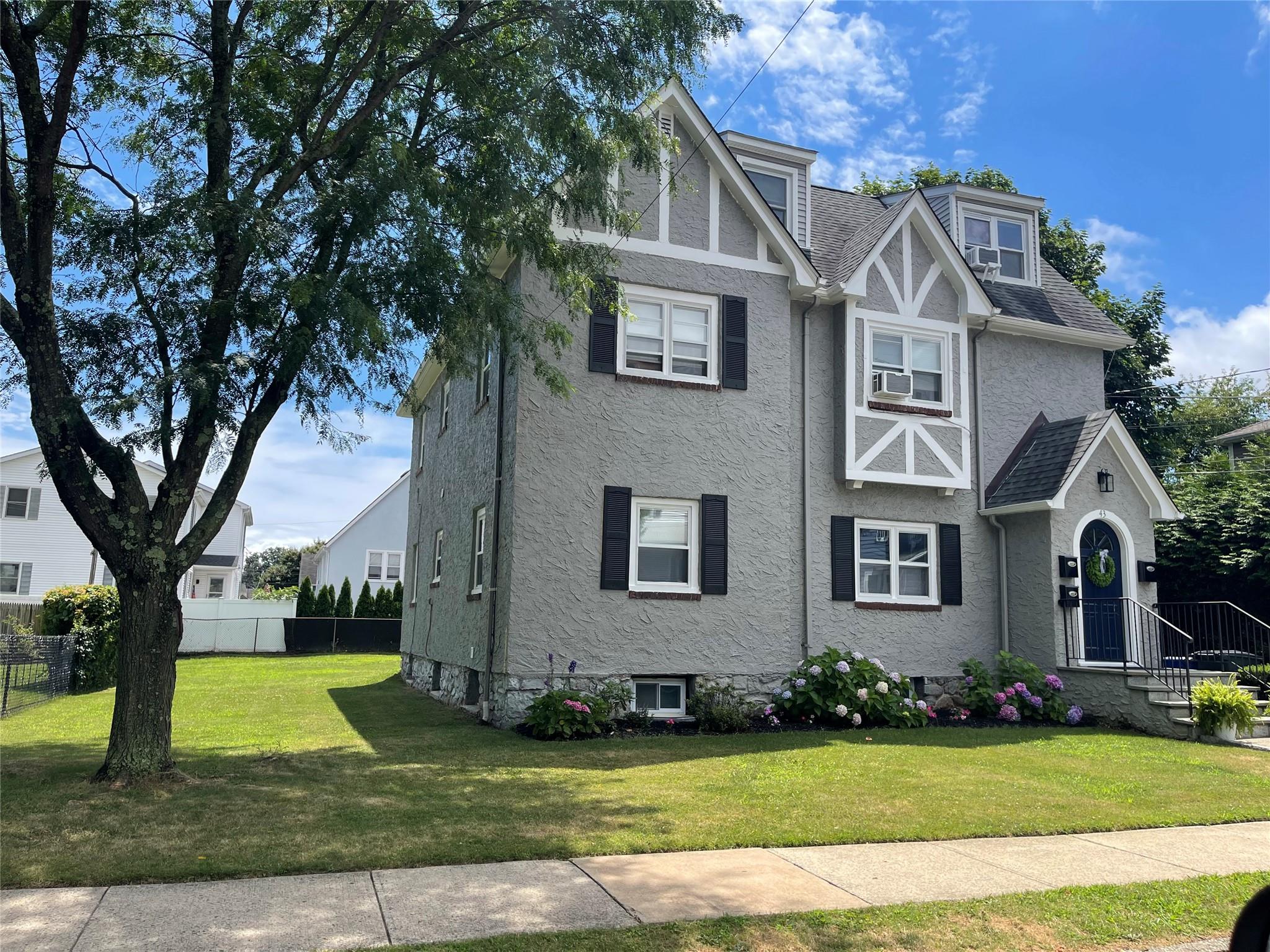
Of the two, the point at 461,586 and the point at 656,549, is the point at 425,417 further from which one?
the point at 656,549

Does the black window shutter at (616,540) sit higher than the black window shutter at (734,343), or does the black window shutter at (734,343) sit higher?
the black window shutter at (734,343)

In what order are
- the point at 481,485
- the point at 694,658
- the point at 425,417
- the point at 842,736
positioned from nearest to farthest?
the point at 842,736 → the point at 694,658 → the point at 481,485 → the point at 425,417

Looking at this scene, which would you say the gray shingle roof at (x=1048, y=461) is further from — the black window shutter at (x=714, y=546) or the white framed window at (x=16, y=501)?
the white framed window at (x=16, y=501)

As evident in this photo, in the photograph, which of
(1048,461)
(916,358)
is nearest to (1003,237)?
(916,358)

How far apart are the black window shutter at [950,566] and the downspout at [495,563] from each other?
7.19m

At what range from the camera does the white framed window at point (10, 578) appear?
37.6m

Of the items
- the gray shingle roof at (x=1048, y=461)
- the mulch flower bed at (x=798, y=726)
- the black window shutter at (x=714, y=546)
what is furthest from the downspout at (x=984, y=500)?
the black window shutter at (x=714, y=546)

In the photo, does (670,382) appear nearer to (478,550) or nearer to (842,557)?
(842,557)

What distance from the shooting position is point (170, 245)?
9.19 meters

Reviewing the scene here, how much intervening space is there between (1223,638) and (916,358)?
794 cm

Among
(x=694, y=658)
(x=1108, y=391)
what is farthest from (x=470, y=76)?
(x=1108, y=391)

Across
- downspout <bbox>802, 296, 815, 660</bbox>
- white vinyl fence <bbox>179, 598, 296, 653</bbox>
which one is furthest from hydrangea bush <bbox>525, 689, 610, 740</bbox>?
white vinyl fence <bbox>179, 598, 296, 653</bbox>

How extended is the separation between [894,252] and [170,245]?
11.1 meters

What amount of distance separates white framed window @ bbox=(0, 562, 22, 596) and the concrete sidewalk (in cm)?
3841
